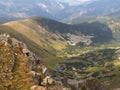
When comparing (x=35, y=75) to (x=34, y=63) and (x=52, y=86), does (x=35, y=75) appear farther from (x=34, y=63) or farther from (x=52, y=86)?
(x=34, y=63)

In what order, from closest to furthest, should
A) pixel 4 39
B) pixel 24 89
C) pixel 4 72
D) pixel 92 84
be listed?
1. pixel 24 89
2. pixel 4 72
3. pixel 4 39
4. pixel 92 84

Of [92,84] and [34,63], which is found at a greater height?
[34,63]

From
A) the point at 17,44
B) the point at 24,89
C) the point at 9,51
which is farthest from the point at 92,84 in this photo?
the point at 24,89

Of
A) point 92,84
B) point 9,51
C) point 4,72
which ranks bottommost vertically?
point 92,84

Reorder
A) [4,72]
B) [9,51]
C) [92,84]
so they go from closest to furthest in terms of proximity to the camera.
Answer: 1. [4,72]
2. [9,51]
3. [92,84]

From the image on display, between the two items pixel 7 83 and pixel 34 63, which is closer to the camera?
pixel 7 83

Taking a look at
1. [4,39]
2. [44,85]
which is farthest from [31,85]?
[4,39]

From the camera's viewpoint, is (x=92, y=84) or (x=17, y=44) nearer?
(x=17, y=44)

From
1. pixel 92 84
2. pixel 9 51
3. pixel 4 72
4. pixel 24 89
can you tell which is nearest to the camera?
pixel 24 89

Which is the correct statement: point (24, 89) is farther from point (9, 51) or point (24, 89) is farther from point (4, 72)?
point (9, 51)
